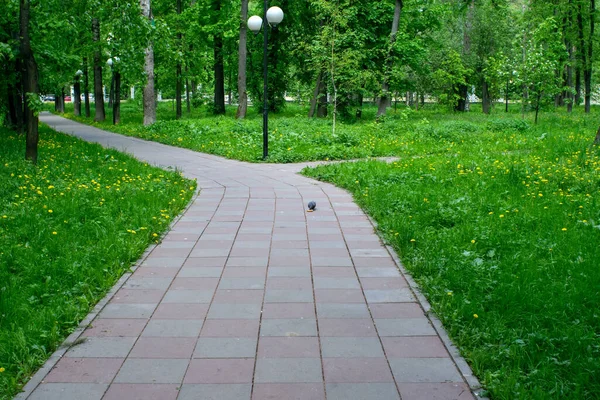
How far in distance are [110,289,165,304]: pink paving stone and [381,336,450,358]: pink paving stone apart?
209cm

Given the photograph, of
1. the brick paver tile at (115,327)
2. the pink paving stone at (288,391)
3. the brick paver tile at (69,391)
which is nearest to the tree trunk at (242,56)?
the brick paver tile at (115,327)

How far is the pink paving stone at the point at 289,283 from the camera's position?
5.45m

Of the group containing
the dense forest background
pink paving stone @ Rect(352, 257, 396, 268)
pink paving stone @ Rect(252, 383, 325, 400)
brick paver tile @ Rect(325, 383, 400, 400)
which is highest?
the dense forest background

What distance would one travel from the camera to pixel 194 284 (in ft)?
18.2

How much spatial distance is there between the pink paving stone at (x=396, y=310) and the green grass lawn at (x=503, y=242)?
0.19 meters

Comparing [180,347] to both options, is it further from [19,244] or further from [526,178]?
[526,178]

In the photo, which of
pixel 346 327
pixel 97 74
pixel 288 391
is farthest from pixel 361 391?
pixel 97 74

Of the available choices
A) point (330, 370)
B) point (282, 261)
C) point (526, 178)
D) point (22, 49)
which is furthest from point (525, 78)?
point (330, 370)

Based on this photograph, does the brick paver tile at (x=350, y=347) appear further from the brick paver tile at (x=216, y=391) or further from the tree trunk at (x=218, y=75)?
the tree trunk at (x=218, y=75)

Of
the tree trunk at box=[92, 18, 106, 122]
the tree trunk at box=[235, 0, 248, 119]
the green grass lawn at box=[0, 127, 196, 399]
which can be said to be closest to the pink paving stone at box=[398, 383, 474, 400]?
the green grass lawn at box=[0, 127, 196, 399]

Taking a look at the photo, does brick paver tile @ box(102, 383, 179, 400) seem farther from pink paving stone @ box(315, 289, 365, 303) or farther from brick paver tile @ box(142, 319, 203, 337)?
pink paving stone @ box(315, 289, 365, 303)

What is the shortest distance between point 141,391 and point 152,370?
283mm

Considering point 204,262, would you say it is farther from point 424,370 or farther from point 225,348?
point 424,370

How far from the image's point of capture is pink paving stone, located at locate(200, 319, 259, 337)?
438 centimetres
